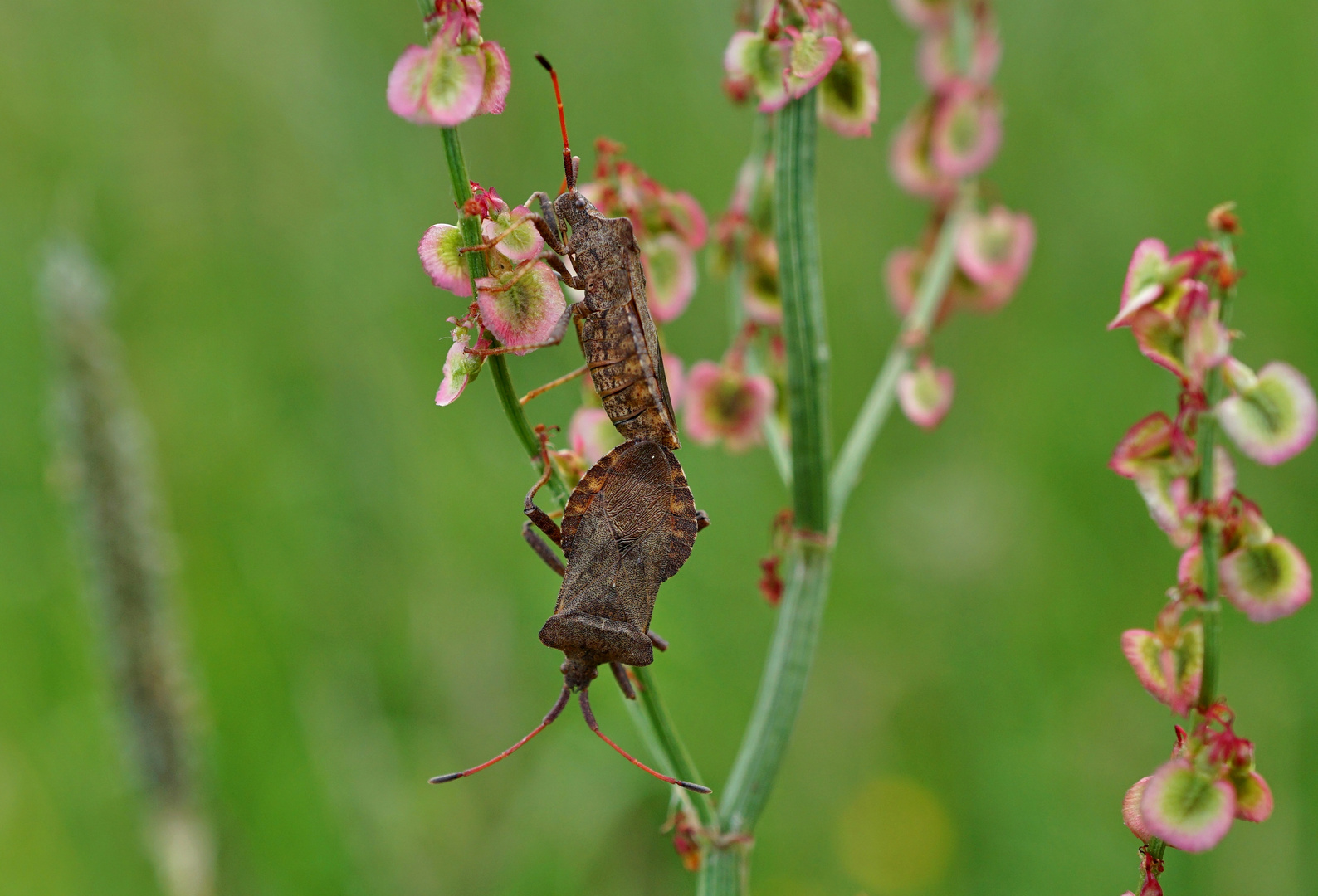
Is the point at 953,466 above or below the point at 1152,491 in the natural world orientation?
below

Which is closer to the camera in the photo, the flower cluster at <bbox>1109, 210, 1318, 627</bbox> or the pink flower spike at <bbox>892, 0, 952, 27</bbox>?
the flower cluster at <bbox>1109, 210, 1318, 627</bbox>

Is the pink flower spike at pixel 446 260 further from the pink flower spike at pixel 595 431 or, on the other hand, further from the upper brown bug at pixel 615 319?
the pink flower spike at pixel 595 431

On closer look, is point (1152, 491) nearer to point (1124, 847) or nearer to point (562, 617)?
point (562, 617)

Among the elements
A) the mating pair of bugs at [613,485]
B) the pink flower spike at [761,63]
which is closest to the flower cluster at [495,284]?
the mating pair of bugs at [613,485]

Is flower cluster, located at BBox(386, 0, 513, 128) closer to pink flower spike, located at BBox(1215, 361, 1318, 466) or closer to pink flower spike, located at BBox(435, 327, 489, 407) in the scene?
pink flower spike, located at BBox(435, 327, 489, 407)

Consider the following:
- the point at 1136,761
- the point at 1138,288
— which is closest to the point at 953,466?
the point at 1136,761

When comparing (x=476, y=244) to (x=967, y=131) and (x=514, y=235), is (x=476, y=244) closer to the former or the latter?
(x=514, y=235)

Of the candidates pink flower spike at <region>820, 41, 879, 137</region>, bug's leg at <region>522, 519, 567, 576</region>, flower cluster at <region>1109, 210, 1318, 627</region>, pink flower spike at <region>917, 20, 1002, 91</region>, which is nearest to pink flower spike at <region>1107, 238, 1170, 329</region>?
flower cluster at <region>1109, 210, 1318, 627</region>
